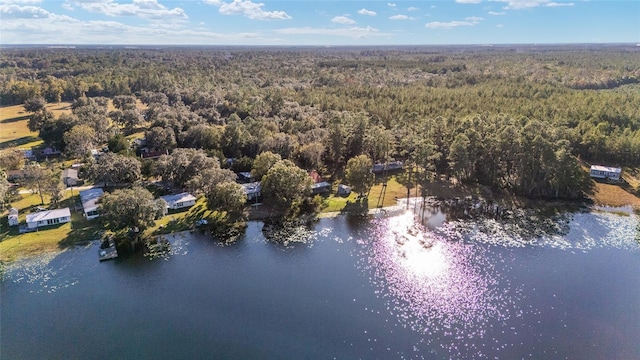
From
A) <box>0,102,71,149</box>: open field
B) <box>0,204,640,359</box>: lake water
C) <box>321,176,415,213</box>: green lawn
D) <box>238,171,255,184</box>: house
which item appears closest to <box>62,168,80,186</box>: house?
<box>0,204,640,359</box>: lake water

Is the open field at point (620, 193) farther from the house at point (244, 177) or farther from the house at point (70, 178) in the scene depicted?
the house at point (70, 178)

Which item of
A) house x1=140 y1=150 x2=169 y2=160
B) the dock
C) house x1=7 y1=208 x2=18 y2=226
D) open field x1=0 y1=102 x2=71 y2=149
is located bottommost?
the dock

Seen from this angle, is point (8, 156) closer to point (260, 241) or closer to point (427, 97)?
point (260, 241)

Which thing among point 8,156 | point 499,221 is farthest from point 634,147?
point 8,156

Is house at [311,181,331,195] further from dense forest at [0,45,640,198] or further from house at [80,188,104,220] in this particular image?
house at [80,188,104,220]

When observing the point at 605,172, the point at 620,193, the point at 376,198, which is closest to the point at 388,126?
the point at 376,198

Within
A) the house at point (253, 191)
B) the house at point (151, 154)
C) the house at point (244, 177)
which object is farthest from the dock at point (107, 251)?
the house at point (151, 154)
